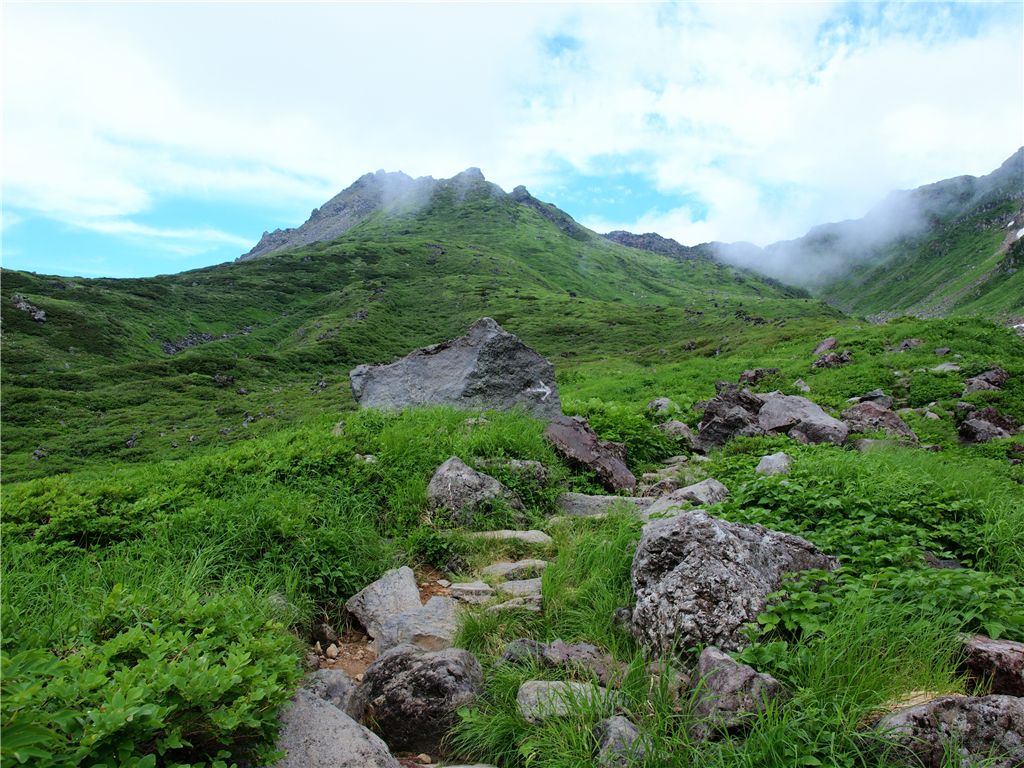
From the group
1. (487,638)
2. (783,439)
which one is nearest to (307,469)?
(487,638)

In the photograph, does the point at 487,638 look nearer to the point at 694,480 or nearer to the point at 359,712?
the point at 359,712

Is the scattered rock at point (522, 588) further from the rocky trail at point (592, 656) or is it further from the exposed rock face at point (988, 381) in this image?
the exposed rock face at point (988, 381)

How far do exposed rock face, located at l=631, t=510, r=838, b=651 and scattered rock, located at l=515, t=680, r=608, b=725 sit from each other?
1.02 metres

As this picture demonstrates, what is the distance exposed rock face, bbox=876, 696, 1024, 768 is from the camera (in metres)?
3.80

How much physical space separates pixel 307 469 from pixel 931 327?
Result: 33613 mm

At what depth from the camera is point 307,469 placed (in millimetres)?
10273

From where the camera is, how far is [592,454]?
42.7ft

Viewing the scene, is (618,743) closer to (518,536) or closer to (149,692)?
(149,692)

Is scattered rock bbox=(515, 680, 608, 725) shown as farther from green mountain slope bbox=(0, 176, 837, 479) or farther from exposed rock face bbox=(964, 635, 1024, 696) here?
green mountain slope bbox=(0, 176, 837, 479)

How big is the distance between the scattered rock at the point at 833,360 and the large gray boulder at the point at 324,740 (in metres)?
30.0

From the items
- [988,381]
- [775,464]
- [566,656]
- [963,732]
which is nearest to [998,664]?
[963,732]

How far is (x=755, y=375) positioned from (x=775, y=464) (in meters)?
19.9

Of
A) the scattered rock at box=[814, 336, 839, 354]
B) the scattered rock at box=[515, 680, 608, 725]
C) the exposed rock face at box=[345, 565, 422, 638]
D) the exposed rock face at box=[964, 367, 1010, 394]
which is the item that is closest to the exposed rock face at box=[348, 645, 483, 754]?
the scattered rock at box=[515, 680, 608, 725]

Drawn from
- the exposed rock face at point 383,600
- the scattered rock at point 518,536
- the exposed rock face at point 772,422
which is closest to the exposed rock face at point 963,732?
the exposed rock face at point 383,600
